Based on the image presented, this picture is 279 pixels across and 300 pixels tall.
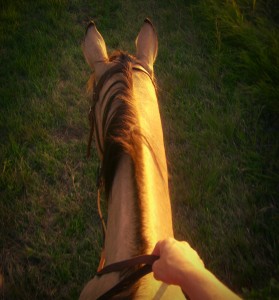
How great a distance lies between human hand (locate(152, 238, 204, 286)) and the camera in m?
0.84

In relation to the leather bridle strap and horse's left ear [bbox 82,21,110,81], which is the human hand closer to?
the leather bridle strap

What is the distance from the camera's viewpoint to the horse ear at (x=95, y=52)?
5.59 feet

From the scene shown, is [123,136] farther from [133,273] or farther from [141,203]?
[133,273]

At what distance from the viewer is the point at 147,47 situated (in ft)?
6.20

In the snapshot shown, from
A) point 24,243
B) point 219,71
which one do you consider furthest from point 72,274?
point 219,71

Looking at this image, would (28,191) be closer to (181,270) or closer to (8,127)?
(8,127)

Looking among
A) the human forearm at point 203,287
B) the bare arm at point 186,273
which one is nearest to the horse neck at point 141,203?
the bare arm at point 186,273

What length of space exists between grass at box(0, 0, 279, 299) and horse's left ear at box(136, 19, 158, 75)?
1204mm

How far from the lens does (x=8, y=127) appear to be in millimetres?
3004

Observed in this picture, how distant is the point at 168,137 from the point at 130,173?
6.32 feet

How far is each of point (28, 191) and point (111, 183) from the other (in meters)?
1.54

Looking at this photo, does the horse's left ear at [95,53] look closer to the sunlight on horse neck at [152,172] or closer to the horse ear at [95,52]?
the horse ear at [95,52]

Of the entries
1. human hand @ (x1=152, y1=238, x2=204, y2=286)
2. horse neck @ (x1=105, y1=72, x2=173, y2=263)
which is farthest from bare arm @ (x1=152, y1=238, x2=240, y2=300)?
horse neck @ (x1=105, y1=72, x2=173, y2=263)

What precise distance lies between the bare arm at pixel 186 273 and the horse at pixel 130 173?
117mm
